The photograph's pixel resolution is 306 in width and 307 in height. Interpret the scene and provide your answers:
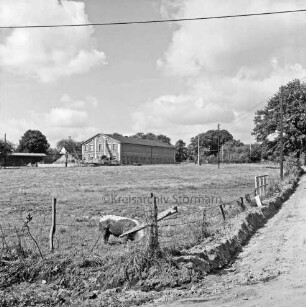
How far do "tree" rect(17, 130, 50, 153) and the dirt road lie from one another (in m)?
137

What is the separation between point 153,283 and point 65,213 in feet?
38.0

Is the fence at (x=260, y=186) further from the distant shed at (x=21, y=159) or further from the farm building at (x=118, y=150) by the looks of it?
the distant shed at (x=21, y=159)

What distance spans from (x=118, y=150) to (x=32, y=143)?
143 ft

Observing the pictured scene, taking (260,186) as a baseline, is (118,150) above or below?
above

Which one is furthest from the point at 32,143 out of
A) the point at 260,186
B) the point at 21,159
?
the point at 260,186

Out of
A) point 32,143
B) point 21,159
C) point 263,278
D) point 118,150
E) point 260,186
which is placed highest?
point 32,143

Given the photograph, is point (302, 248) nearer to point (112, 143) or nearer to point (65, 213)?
point (65, 213)

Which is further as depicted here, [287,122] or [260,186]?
[287,122]

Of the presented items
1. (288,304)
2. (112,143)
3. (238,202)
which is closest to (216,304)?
(288,304)

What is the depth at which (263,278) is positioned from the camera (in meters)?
9.13

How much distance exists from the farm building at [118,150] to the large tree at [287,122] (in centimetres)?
4865

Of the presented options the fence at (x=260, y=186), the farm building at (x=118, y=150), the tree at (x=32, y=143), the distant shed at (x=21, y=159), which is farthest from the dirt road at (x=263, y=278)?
the tree at (x=32, y=143)

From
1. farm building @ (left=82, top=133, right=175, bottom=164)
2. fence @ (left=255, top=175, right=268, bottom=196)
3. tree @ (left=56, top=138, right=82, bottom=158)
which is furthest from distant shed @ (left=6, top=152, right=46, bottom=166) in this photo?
fence @ (left=255, top=175, right=268, bottom=196)

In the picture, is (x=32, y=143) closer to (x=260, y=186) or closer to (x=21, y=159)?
(x=21, y=159)
